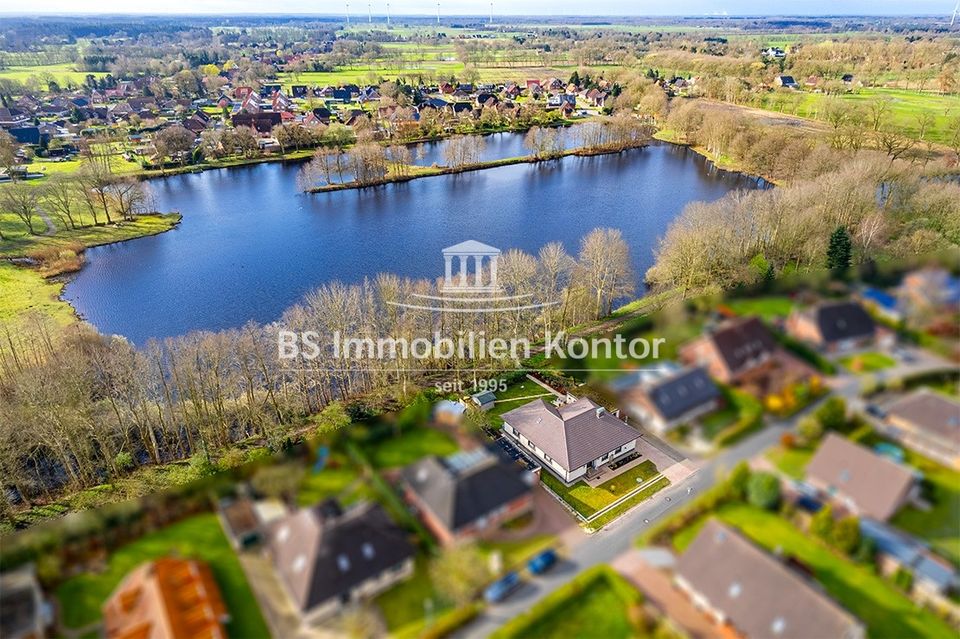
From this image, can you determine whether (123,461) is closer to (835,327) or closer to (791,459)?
(791,459)

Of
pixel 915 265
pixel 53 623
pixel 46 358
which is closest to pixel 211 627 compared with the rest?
pixel 53 623

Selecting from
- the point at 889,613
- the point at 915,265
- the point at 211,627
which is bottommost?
the point at 889,613

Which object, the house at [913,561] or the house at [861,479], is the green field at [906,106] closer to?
the house at [861,479]

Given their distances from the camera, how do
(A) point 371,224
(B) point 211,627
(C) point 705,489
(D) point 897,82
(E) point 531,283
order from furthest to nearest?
(D) point 897,82, (A) point 371,224, (E) point 531,283, (C) point 705,489, (B) point 211,627

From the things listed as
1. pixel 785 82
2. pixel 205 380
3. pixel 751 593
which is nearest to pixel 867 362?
pixel 751 593

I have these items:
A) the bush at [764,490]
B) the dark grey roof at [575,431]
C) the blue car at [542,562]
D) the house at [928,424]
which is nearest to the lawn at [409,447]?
the blue car at [542,562]

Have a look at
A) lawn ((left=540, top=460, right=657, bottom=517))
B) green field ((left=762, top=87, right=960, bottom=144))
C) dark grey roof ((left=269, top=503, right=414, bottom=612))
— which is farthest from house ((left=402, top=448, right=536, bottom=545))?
green field ((left=762, top=87, right=960, bottom=144))

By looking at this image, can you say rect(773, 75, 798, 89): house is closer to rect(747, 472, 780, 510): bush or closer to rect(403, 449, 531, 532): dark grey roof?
rect(747, 472, 780, 510): bush

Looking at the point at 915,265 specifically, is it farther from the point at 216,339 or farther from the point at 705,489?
the point at 216,339
